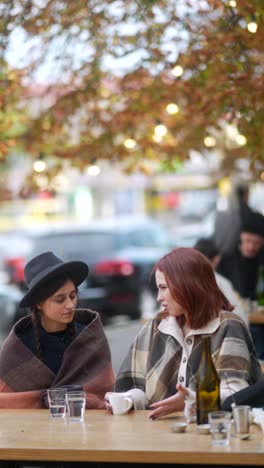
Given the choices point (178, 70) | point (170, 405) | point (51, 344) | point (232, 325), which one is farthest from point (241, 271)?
point (170, 405)

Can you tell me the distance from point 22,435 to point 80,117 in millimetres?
8533

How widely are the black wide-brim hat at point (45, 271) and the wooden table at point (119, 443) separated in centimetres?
87

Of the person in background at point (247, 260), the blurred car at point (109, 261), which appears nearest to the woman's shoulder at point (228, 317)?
the person in background at point (247, 260)

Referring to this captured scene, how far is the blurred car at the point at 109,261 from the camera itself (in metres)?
18.8

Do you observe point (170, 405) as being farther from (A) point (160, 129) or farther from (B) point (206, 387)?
(A) point (160, 129)

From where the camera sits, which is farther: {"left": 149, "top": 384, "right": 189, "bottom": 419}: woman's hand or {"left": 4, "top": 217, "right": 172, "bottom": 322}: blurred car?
{"left": 4, "top": 217, "right": 172, "bottom": 322}: blurred car

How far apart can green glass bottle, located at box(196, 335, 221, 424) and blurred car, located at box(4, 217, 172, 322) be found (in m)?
13.0

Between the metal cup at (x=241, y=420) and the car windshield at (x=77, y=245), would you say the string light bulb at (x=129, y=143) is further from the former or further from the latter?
the metal cup at (x=241, y=420)

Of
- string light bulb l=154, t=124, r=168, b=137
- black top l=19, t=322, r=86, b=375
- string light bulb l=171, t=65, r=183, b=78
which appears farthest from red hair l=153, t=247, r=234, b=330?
string light bulb l=154, t=124, r=168, b=137

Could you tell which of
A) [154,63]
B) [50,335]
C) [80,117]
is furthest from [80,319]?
[80,117]

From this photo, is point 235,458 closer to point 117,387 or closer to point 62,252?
point 117,387

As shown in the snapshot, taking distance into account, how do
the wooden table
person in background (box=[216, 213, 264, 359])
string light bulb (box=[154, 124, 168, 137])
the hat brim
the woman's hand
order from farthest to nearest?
string light bulb (box=[154, 124, 168, 137]), person in background (box=[216, 213, 264, 359]), the hat brim, the woman's hand, the wooden table

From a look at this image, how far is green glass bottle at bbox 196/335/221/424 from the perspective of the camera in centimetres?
483

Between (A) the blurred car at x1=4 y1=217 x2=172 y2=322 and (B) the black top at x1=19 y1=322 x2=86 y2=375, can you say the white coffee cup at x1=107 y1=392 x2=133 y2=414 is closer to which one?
(B) the black top at x1=19 y1=322 x2=86 y2=375
